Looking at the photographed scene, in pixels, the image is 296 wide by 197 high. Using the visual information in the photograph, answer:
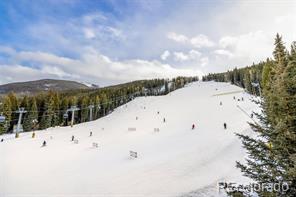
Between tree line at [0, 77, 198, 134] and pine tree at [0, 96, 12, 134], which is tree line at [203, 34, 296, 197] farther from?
pine tree at [0, 96, 12, 134]

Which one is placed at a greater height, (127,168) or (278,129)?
(278,129)

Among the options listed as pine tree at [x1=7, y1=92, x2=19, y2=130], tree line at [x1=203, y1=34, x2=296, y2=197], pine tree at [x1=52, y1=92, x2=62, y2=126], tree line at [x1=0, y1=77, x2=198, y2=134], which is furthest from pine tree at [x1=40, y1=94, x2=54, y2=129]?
tree line at [x1=203, y1=34, x2=296, y2=197]

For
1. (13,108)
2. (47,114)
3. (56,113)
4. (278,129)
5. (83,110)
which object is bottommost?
(278,129)

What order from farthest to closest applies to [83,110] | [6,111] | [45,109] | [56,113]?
1. [83,110]
2. [56,113]
3. [45,109]
4. [6,111]

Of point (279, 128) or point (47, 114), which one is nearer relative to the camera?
point (279, 128)

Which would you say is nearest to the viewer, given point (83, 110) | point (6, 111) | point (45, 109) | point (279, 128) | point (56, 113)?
point (279, 128)

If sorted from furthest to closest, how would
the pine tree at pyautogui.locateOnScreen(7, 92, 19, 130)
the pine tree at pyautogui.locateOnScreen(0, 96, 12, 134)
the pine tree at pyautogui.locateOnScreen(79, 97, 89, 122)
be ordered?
the pine tree at pyautogui.locateOnScreen(79, 97, 89, 122)
the pine tree at pyautogui.locateOnScreen(7, 92, 19, 130)
the pine tree at pyautogui.locateOnScreen(0, 96, 12, 134)

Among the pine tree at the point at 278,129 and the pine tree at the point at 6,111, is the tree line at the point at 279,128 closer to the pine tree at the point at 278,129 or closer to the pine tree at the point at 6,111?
the pine tree at the point at 278,129

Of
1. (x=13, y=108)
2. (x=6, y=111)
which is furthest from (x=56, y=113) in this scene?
(x=6, y=111)

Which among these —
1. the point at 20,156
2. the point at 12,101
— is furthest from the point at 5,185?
the point at 12,101

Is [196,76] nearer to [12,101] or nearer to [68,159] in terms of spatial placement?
[12,101]

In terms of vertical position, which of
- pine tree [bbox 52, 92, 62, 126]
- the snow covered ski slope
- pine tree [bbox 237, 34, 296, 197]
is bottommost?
the snow covered ski slope

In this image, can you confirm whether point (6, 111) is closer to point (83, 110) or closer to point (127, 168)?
point (83, 110)
